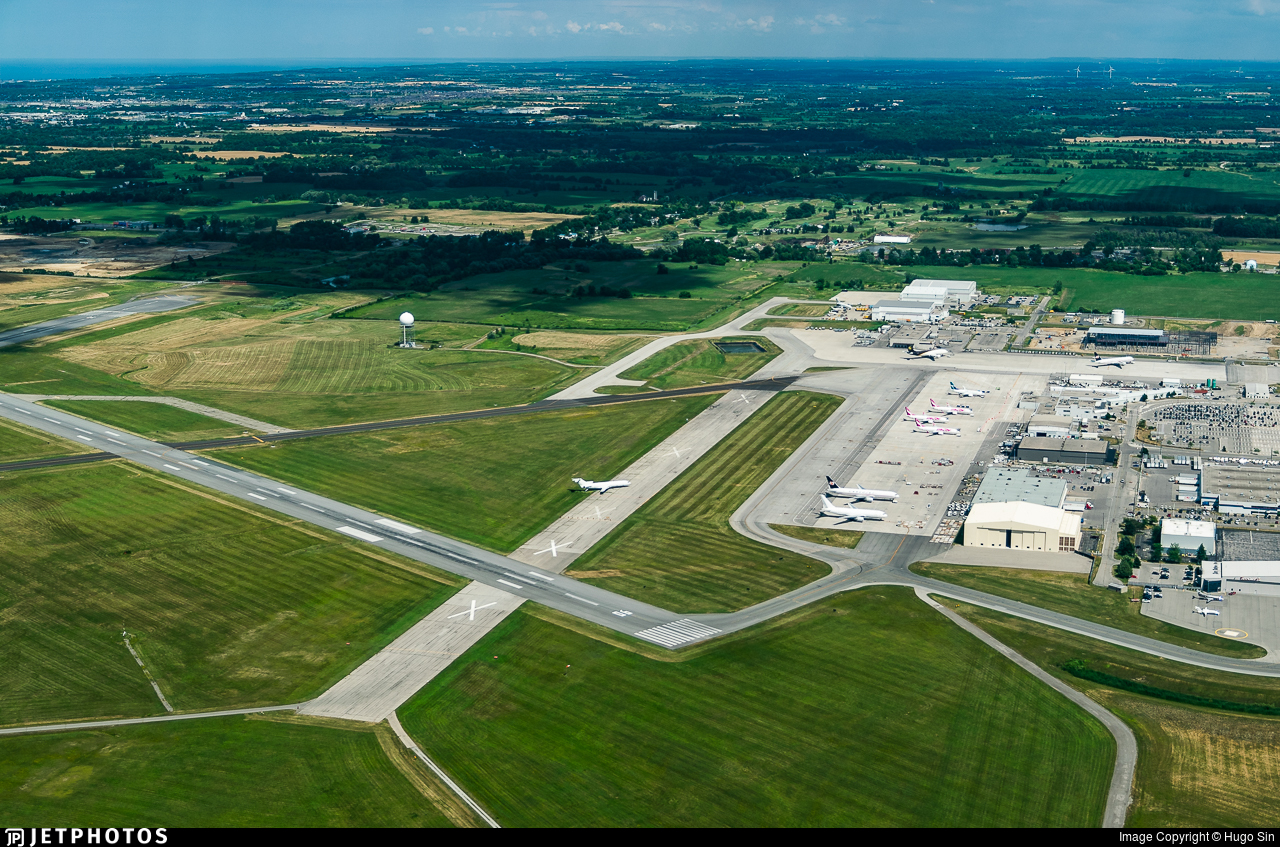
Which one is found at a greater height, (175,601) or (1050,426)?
(1050,426)

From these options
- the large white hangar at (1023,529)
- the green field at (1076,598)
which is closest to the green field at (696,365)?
the large white hangar at (1023,529)

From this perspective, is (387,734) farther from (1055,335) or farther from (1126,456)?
(1055,335)

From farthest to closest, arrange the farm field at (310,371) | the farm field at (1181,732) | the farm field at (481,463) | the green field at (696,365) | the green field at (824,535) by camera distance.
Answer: the green field at (696,365)
the farm field at (310,371)
the farm field at (481,463)
the green field at (824,535)
the farm field at (1181,732)

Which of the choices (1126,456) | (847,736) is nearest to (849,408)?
(1126,456)

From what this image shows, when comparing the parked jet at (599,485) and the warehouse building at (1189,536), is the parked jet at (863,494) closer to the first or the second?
the parked jet at (599,485)

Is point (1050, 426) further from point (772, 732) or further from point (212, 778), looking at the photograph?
point (212, 778)

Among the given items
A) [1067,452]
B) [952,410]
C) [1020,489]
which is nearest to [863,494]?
[1020,489]
